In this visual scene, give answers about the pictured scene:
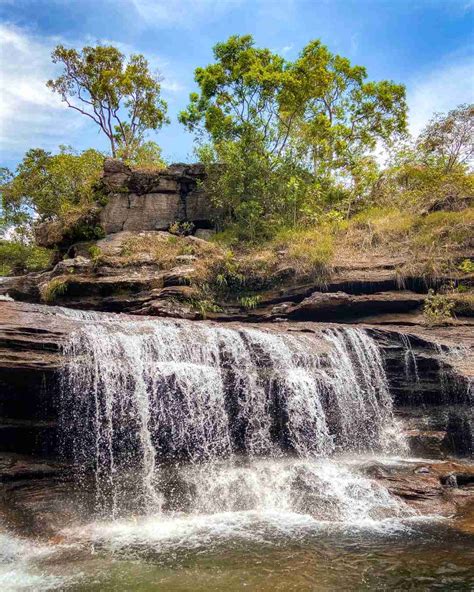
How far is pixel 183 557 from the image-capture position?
6.88 m

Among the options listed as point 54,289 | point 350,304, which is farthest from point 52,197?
point 350,304

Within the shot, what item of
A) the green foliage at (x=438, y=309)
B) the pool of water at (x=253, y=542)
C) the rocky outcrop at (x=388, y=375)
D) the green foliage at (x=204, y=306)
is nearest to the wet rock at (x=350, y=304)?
the green foliage at (x=438, y=309)

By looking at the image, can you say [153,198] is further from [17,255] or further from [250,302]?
[17,255]

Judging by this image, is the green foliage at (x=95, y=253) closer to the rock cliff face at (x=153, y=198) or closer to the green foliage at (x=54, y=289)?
the green foliage at (x=54, y=289)

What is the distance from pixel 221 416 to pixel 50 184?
2047 cm

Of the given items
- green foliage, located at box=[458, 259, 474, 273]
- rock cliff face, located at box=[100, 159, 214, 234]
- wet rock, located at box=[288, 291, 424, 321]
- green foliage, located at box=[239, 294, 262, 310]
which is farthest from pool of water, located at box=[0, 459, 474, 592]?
rock cliff face, located at box=[100, 159, 214, 234]

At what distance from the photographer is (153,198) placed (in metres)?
22.3

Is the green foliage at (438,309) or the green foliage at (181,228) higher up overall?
the green foliage at (181,228)

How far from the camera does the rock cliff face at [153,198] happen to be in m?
21.8

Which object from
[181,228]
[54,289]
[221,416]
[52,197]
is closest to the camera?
[221,416]

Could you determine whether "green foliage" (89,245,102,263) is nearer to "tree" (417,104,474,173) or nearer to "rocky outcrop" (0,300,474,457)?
"rocky outcrop" (0,300,474,457)

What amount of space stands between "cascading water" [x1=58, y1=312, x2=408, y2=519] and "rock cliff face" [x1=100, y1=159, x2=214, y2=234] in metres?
9.39

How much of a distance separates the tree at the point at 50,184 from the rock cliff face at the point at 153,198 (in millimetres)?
1302

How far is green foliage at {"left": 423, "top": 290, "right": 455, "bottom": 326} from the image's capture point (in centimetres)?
1548
